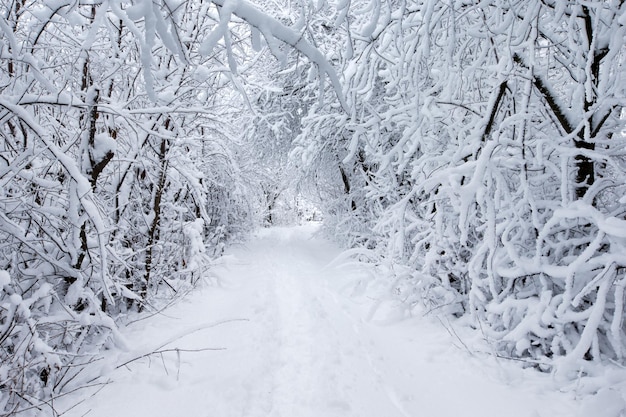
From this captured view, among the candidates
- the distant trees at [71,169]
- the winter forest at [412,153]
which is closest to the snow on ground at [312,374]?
the winter forest at [412,153]

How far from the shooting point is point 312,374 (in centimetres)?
402

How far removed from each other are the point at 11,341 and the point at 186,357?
6.07ft

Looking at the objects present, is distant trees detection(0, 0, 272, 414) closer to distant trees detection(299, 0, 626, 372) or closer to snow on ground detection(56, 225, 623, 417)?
snow on ground detection(56, 225, 623, 417)

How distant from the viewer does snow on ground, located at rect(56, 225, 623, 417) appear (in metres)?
3.27

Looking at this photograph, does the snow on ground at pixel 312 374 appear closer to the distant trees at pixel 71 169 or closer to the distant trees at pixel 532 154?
the distant trees at pixel 532 154

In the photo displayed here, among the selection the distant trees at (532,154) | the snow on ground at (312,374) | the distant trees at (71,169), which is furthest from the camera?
the snow on ground at (312,374)

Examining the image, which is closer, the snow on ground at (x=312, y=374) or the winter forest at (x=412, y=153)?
the winter forest at (x=412, y=153)

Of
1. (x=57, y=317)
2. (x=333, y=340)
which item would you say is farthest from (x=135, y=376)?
(x=333, y=340)

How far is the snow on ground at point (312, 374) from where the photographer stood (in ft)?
10.7

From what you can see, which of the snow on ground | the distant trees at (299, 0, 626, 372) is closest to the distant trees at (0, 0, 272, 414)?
the snow on ground

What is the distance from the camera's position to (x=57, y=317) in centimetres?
324

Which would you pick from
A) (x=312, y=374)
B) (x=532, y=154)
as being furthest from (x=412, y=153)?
(x=312, y=374)

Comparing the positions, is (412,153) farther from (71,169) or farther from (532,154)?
(71,169)

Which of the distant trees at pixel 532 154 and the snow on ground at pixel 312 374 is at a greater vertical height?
the distant trees at pixel 532 154
